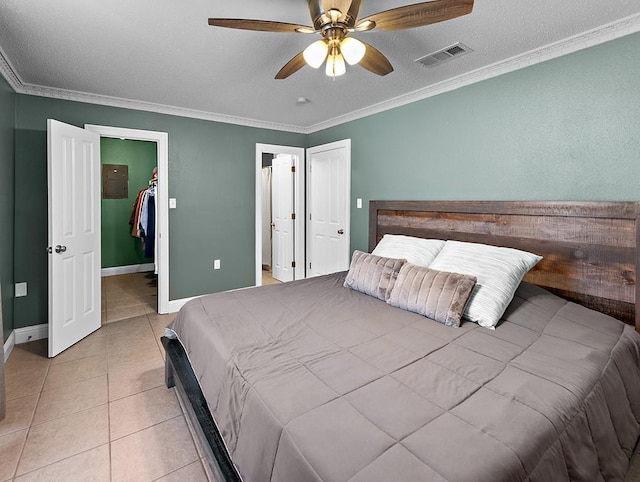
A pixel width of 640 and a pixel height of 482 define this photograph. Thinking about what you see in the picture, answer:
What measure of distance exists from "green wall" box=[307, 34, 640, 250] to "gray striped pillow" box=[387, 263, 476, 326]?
1124 mm

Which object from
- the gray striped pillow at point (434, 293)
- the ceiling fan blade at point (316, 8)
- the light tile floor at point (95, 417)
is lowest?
the light tile floor at point (95, 417)

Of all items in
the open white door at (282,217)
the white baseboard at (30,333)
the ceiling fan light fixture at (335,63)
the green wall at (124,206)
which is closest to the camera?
the ceiling fan light fixture at (335,63)

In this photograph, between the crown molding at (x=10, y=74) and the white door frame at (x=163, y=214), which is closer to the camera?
the crown molding at (x=10, y=74)

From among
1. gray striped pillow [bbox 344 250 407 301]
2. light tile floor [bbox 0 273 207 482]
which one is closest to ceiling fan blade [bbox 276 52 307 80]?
gray striped pillow [bbox 344 250 407 301]

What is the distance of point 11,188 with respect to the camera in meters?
3.00

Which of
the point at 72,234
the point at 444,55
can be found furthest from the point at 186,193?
the point at 444,55

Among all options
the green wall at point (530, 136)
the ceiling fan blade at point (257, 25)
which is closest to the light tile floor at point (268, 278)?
the green wall at point (530, 136)

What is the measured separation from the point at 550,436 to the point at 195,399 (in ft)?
5.07

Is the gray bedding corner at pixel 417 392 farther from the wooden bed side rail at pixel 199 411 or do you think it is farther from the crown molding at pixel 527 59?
the crown molding at pixel 527 59

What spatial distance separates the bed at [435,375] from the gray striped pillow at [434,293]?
0.08 meters

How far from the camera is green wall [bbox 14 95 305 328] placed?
10.4ft

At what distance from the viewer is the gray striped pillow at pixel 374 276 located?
233cm

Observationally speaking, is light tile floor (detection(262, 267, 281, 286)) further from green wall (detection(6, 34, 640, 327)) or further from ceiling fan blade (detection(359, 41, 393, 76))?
ceiling fan blade (detection(359, 41, 393, 76))

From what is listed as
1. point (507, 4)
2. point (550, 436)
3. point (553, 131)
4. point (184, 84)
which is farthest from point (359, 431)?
point (184, 84)
